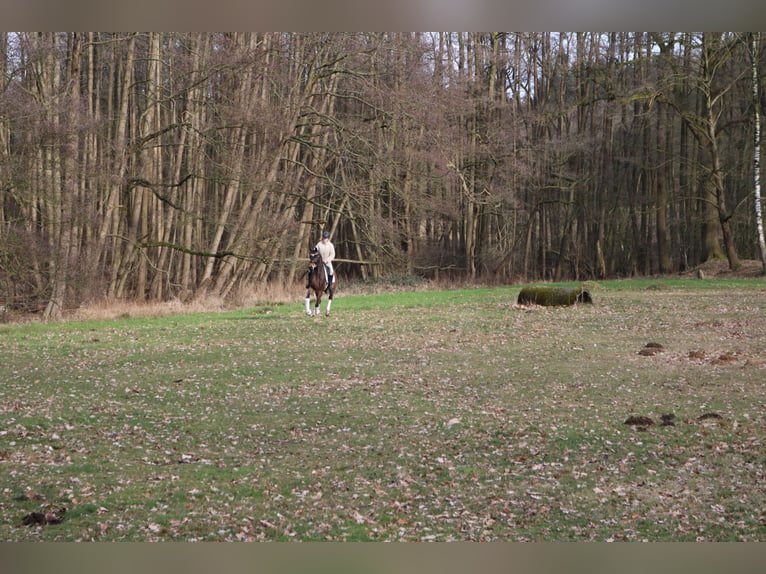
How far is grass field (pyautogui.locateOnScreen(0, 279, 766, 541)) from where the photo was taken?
7.42 meters

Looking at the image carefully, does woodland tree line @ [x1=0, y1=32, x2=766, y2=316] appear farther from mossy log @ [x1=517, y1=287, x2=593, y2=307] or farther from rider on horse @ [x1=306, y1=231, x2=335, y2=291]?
mossy log @ [x1=517, y1=287, x2=593, y2=307]

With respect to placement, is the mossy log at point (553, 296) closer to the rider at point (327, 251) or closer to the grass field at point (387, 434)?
the grass field at point (387, 434)

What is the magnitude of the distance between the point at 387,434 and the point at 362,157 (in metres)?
24.2

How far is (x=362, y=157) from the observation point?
34250 mm

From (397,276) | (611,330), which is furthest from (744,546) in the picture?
(397,276)

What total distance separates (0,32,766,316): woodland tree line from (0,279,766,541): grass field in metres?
9.52

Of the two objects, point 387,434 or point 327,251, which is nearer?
point 387,434

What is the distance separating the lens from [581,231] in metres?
55.0

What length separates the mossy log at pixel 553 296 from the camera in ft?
92.4

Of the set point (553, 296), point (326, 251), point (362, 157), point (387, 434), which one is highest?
point (362, 157)

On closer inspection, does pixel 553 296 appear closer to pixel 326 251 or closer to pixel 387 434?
pixel 326 251

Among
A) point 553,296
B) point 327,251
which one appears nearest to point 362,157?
point 327,251

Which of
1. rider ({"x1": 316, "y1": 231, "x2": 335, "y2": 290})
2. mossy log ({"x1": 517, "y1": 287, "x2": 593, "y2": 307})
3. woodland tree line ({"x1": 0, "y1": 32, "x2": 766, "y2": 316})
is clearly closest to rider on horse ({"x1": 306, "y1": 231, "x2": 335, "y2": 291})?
rider ({"x1": 316, "y1": 231, "x2": 335, "y2": 290})

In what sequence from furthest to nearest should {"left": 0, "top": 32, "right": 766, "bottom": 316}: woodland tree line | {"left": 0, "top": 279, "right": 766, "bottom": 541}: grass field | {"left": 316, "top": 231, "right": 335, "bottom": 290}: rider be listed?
1. {"left": 0, "top": 32, "right": 766, "bottom": 316}: woodland tree line
2. {"left": 316, "top": 231, "right": 335, "bottom": 290}: rider
3. {"left": 0, "top": 279, "right": 766, "bottom": 541}: grass field
